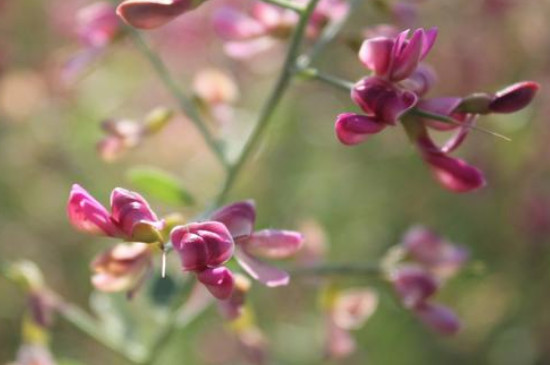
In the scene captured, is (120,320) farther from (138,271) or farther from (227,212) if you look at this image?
(227,212)

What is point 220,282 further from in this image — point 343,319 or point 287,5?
point 343,319

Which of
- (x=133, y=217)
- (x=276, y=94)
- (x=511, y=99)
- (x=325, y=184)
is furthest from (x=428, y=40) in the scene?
(x=325, y=184)

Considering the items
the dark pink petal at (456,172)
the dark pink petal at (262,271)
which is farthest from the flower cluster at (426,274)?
the dark pink petal at (262,271)

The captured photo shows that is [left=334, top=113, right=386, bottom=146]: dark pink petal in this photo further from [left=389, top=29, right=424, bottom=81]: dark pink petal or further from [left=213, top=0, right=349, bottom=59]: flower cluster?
[left=213, top=0, right=349, bottom=59]: flower cluster

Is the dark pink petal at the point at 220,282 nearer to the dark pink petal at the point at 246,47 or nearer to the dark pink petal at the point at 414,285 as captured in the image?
the dark pink petal at the point at 414,285

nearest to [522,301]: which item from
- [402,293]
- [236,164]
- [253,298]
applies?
[253,298]

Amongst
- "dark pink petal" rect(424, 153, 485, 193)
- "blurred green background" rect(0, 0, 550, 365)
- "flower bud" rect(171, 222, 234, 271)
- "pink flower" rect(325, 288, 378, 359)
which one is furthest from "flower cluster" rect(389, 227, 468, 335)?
"blurred green background" rect(0, 0, 550, 365)
